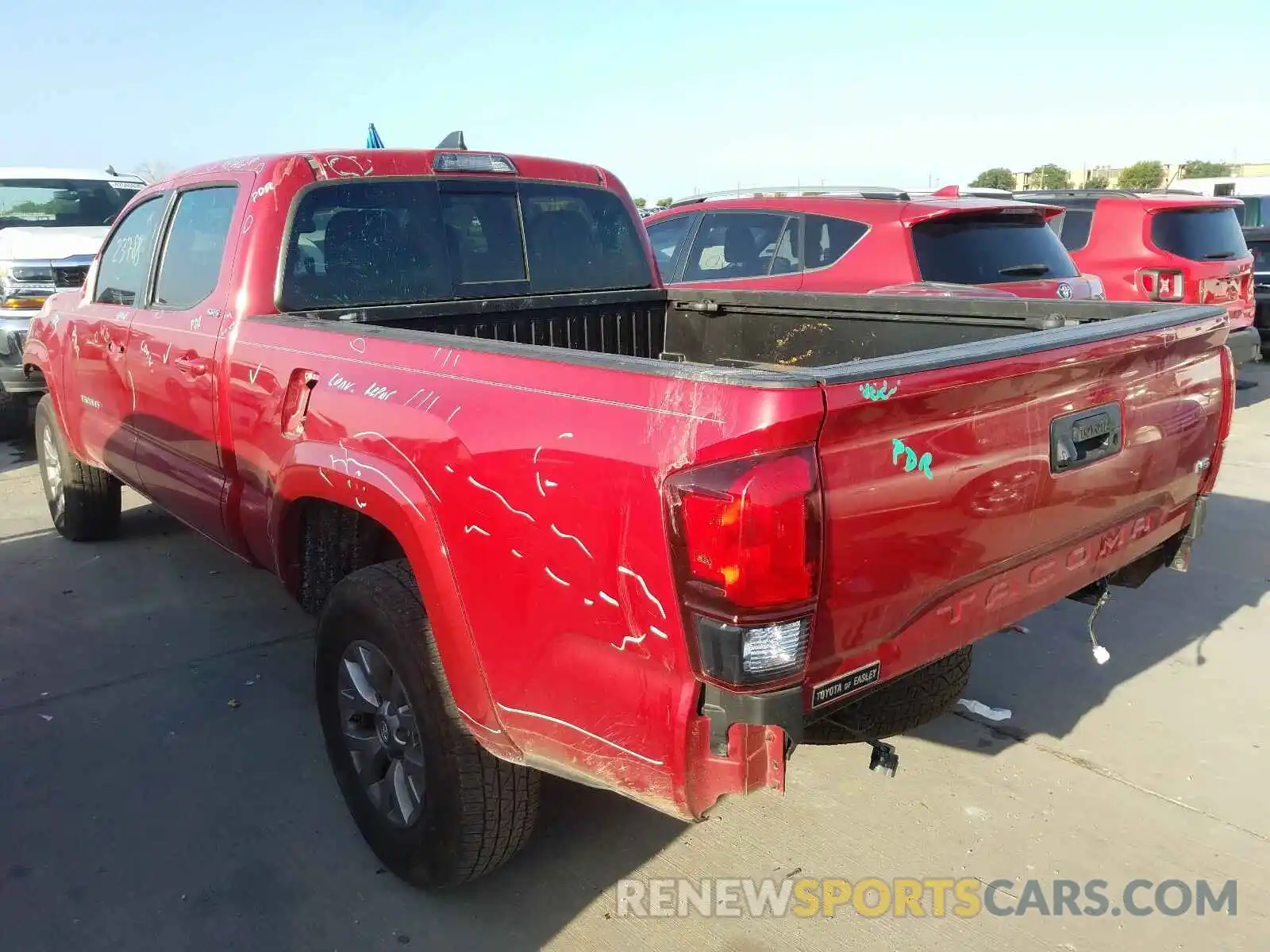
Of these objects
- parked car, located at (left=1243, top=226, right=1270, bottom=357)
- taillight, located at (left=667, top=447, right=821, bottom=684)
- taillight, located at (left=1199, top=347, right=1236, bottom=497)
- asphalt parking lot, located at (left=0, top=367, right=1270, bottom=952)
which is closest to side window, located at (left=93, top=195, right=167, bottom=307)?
asphalt parking lot, located at (left=0, top=367, right=1270, bottom=952)

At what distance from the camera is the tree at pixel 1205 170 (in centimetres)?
4406

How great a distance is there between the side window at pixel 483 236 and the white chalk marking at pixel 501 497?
6.11ft

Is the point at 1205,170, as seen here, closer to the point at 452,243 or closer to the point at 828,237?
the point at 828,237

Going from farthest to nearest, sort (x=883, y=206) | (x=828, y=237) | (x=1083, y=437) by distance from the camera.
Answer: (x=828, y=237), (x=883, y=206), (x=1083, y=437)

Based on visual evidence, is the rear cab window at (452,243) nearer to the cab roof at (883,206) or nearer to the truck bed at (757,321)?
the truck bed at (757,321)

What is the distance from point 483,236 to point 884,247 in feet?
→ 9.36

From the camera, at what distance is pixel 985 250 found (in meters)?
6.16

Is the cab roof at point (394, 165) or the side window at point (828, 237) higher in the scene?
the cab roof at point (394, 165)

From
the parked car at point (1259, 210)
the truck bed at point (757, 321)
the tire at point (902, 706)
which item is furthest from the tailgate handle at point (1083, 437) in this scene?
the parked car at point (1259, 210)

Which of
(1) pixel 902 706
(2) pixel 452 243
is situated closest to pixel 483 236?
(2) pixel 452 243

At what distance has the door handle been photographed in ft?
11.7

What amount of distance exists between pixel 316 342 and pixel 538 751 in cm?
140

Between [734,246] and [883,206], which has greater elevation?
[883,206]

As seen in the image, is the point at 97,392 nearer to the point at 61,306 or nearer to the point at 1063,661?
the point at 61,306
